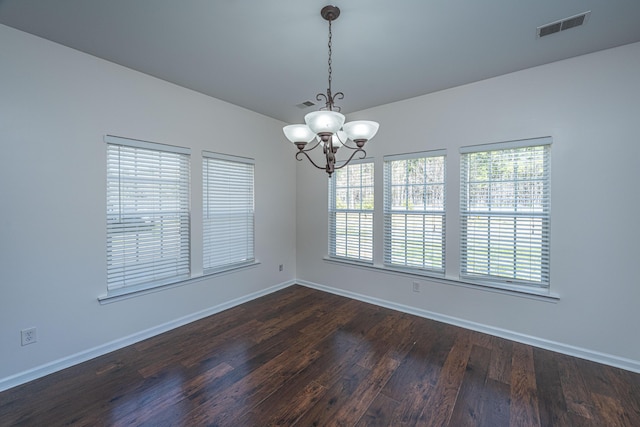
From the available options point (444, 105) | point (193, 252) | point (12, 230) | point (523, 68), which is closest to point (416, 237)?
point (444, 105)

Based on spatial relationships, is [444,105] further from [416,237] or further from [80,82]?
[80,82]

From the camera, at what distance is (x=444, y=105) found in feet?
11.1

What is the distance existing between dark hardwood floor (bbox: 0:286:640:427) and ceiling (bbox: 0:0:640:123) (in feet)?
9.55

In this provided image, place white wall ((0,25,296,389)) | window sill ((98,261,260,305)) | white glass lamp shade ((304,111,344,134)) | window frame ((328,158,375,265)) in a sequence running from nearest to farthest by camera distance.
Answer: white glass lamp shade ((304,111,344,134)) < white wall ((0,25,296,389)) < window sill ((98,261,260,305)) < window frame ((328,158,375,265))

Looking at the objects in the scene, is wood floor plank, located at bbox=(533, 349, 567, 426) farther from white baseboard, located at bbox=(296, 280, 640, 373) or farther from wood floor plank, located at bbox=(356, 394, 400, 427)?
wood floor plank, located at bbox=(356, 394, 400, 427)

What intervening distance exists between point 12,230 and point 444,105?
4485 millimetres

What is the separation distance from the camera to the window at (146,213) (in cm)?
281

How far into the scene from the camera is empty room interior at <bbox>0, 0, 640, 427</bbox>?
2062 mm

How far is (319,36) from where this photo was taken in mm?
2311

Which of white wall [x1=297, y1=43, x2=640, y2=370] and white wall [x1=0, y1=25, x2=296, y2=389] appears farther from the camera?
white wall [x1=297, y1=43, x2=640, y2=370]

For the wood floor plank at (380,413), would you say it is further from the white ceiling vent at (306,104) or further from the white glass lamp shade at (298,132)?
the white ceiling vent at (306,104)

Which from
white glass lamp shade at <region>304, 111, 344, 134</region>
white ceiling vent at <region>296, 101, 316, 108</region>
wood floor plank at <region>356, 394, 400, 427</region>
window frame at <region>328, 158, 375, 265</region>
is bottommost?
wood floor plank at <region>356, 394, 400, 427</region>

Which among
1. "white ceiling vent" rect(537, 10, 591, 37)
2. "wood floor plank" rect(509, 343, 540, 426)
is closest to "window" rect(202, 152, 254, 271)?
"wood floor plank" rect(509, 343, 540, 426)

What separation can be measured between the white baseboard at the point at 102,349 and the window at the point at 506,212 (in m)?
3.28
